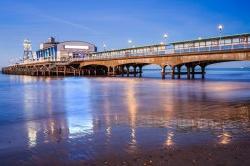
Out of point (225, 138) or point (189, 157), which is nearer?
point (189, 157)

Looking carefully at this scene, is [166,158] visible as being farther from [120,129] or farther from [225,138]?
[120,129]

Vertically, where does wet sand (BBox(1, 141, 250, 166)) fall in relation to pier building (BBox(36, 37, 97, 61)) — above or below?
below

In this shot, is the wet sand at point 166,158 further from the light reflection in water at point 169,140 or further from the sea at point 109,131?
the light reflection in water at point 169,140

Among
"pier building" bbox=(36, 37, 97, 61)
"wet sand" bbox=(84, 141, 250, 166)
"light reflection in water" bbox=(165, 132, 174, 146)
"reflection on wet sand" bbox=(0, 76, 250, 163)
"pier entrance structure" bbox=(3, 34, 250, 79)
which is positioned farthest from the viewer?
"pier building" bbox=(36, 37, 97, 61)

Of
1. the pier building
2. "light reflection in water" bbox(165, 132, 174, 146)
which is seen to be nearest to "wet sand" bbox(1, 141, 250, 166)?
A: "light reflection in water" bbox(165, 132, 174, 146)

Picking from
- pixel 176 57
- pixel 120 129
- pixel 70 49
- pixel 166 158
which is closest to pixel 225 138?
pixel 166 158

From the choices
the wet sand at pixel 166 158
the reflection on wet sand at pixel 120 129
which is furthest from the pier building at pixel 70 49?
the wet sand at pixel 166 158

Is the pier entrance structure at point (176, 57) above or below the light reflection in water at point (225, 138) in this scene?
above

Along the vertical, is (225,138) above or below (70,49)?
below

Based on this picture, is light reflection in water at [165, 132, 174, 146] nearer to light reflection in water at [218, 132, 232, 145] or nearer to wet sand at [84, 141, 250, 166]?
wet sand at [84, 141, 250, 166]

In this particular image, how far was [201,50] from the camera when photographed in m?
51.3

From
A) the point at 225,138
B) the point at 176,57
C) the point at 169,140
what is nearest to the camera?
the point at 169,140

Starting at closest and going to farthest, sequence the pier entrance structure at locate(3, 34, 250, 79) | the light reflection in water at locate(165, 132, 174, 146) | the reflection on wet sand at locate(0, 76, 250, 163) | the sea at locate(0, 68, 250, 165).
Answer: the sea at locate(0, 68, 250, 165) < the reflection on wet sand at locate(0, 76, 250, 163) < the light reflection in water at locate(165, 132, 174, 146) < the pier entrance structure at locate(3, 34, 250, 79)

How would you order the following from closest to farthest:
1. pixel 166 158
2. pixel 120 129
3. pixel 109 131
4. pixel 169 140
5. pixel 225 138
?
pixel 166 158 < pixel 169 140 < pixel 225 138 < pixel 109 131 < pixel 120 129
